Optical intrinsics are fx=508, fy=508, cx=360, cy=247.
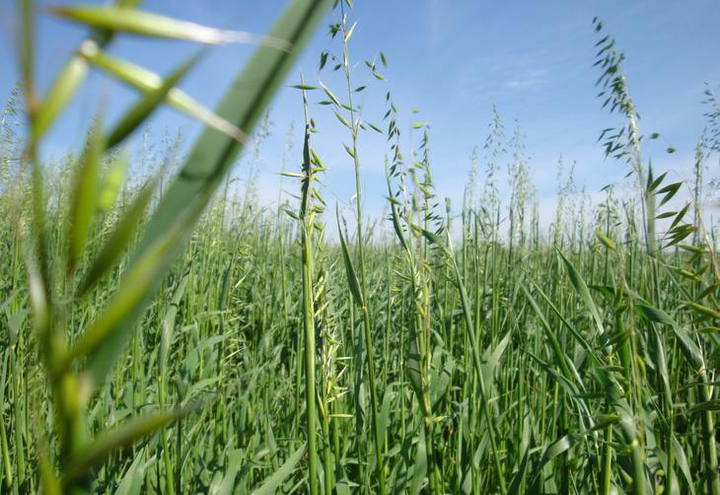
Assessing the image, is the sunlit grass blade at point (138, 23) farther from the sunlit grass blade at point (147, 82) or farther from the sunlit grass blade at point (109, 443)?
the sunlit grass blade at point (109, 443)

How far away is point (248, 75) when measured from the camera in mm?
229

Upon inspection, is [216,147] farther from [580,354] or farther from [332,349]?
[580,354]

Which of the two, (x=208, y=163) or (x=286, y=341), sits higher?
(x=208, y=163)

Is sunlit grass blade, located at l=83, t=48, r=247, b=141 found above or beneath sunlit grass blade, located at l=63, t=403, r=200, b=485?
above

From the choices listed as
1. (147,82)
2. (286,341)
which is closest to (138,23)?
(147,82)

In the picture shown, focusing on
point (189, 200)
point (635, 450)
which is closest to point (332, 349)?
point (635, 450)

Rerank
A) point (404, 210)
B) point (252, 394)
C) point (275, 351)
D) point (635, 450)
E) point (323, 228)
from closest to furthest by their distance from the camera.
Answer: point (635, 450), point (323, 228), point (404, 210), point (252, 394), point (275, 351)

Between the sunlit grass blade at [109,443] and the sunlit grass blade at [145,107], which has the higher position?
the sunlit grass blade at [145,107]

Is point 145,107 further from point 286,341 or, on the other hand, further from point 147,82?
point 286,341

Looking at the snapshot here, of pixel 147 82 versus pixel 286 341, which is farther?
pixel 286 341

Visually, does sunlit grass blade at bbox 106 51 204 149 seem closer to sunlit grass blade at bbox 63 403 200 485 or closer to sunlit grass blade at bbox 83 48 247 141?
sunlit grass blade at bbox 83 48 247 141

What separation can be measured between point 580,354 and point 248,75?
1.44 m

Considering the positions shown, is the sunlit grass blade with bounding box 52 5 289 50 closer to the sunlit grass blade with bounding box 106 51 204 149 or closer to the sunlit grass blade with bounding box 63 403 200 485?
the sunlit grass blade with bounding box 106 51 204 149

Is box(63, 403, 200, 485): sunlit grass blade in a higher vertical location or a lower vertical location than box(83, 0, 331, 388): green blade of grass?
lower
